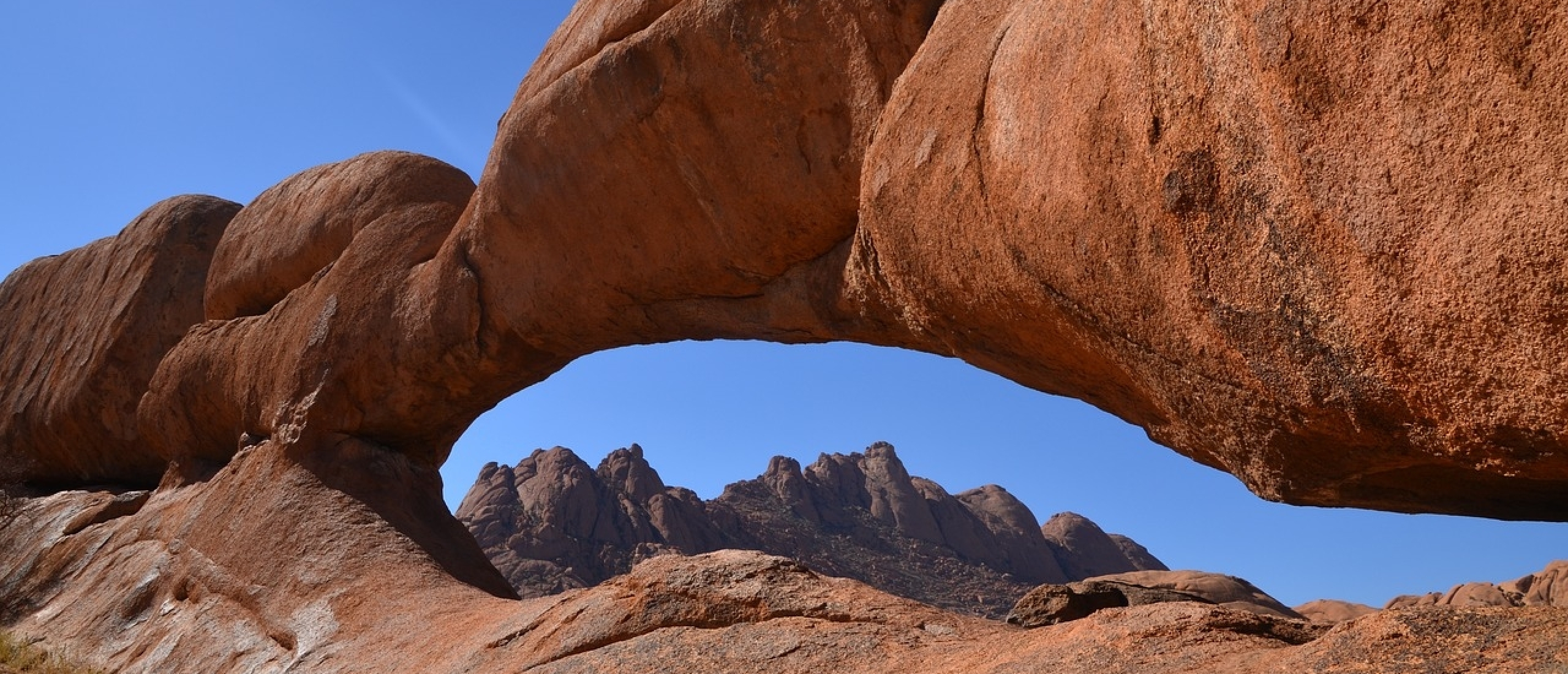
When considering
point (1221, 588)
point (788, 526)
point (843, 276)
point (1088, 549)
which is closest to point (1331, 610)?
point (1221, 588)

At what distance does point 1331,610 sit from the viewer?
658 inches

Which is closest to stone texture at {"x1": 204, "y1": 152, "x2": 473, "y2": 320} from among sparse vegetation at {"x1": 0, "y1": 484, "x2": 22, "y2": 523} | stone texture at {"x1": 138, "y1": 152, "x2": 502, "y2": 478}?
stone texture at {"x1": 138, "y1": 152, "x2": 502, "y2": 478}

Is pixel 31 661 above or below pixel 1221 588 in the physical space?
below

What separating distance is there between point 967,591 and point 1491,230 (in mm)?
32545

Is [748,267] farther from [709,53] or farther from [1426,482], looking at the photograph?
[1426,482]

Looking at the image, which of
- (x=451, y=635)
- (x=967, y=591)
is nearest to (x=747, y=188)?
(x=451, y=635)

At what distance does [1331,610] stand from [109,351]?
15719mm

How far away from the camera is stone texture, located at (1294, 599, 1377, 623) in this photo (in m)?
Result: 15.6

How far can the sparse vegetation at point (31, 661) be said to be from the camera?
30.9ft

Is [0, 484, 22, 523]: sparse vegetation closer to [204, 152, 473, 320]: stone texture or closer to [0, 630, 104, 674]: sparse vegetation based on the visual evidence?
[204, 152, 473, 320]: stone texture

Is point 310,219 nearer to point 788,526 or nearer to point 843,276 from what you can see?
point 843,276

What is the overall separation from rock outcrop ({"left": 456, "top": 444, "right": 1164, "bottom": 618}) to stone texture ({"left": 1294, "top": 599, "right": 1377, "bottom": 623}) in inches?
418

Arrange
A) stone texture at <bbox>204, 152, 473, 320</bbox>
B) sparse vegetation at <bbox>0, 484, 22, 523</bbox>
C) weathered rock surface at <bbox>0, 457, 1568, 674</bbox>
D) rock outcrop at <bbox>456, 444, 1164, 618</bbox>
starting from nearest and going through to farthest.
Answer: weathered rock surface at <bbox>0, 457, 1568, 674</bbox>
stone texture at <bbox>204, 152, 473, 320</bbox>
sparse vegetation at <bbox>0, 484, 22, 523</bbox>
rock outcrop at <bbox>456, 444, 1164, 618</bbox>

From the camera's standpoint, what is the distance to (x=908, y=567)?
3644 centimetres
